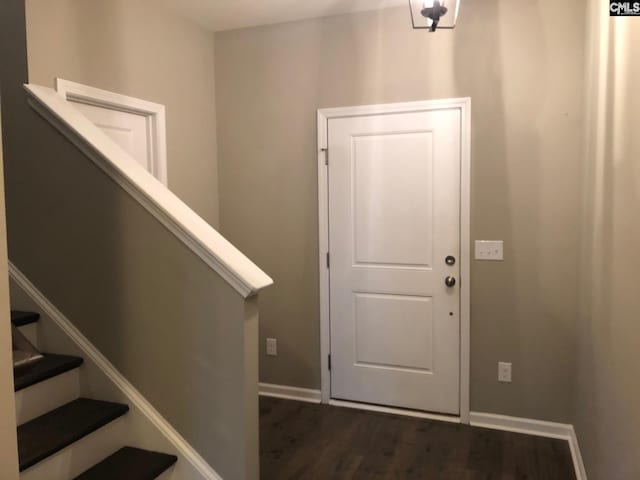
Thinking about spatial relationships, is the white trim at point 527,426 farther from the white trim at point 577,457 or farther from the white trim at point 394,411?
the white trim at point 394,411

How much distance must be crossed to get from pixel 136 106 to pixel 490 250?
2.33 meters

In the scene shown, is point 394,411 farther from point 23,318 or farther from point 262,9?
point 262,9

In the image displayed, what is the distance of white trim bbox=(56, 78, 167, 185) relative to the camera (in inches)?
97.0

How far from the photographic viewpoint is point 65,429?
1853 millimetres

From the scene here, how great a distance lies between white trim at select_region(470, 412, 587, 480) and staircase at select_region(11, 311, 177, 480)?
1949mm

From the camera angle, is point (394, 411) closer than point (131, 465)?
No

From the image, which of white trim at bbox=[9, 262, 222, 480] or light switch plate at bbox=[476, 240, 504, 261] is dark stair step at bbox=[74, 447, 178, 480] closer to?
white trim at bbox=[9, 262, 222, 480]

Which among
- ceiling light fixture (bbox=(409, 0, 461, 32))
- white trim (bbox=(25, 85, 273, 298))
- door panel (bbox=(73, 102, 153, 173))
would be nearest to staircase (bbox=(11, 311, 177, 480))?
white trim (bbox=(25, 85, 273, 298))

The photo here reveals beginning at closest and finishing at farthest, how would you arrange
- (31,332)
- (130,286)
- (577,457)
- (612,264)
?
1. (612,264)
2. (130,286)
3. (31,332)
4. (577,457)

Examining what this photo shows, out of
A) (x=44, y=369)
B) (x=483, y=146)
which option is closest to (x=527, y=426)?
(x=483, y=146)

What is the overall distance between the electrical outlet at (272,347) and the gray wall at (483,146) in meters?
0.05

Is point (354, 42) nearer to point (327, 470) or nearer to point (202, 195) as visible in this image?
point (202, 195)

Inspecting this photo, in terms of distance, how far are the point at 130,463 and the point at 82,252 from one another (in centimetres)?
93

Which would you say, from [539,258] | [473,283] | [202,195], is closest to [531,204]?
[539,258]
